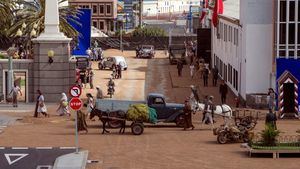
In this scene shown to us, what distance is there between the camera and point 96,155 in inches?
1101

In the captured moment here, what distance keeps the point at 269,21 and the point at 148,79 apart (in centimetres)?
2310

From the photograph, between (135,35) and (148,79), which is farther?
(135,35)

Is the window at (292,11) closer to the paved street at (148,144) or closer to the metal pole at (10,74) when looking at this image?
the paved street at (148,144)

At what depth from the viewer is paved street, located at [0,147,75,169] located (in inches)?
1044

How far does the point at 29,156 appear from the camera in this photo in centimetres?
Answer: 2814

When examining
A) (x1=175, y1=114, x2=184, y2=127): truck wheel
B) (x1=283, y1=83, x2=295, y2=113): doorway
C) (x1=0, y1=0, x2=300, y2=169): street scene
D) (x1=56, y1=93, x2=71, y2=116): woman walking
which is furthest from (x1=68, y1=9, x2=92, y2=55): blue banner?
(x1=175, y1=114, x2=184, y2=127): truck wheel

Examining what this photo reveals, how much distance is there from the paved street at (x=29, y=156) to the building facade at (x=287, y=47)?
16.3 meters

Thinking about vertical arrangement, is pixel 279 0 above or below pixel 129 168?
above

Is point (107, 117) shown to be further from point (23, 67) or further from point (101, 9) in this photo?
point (101, 9)

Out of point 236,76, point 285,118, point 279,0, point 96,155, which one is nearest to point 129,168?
point 96,155

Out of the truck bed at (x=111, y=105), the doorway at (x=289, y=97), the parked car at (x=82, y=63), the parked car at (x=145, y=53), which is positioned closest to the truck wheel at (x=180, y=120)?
the truck bed at (x=111, y=105)

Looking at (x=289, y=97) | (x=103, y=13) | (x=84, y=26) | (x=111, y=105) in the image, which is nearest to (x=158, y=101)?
(x=111, y=105)

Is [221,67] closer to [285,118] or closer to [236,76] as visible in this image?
[236,76]

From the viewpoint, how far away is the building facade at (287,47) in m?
42.5
